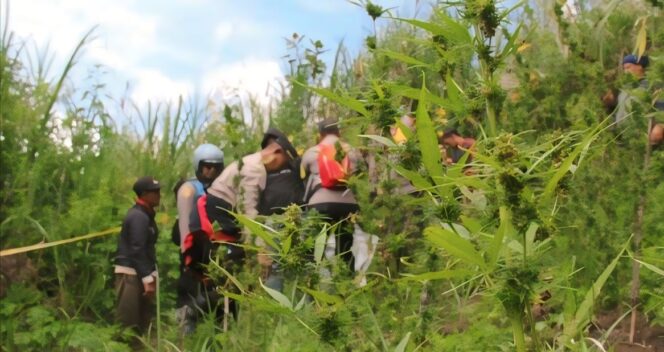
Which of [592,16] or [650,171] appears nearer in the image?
[650,171]

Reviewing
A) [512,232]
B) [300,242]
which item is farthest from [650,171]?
[512,232]

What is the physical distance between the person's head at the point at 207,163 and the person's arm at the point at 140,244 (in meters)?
0.54

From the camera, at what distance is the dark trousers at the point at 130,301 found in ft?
25.5

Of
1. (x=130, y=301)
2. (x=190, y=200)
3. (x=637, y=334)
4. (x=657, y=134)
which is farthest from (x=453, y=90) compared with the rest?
(x=130, y=301)

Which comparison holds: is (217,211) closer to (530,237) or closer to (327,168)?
A: (327,168)

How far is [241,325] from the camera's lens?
4.55 meters

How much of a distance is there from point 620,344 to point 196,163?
13.5 feet

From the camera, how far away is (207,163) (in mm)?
7863

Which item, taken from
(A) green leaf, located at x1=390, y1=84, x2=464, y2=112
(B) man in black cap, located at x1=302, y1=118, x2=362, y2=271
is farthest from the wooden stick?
(A) green leaf, located at x1=390, y1=84, x2=464, y2=112

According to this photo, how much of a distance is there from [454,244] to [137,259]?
633 centimetres

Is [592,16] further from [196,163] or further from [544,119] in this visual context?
[196,163]

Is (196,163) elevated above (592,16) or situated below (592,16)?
below

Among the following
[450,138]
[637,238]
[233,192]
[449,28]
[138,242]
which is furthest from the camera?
[138,242]

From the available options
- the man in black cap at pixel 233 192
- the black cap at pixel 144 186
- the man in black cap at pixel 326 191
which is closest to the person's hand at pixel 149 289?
the man in black cap at pixel 233 192
